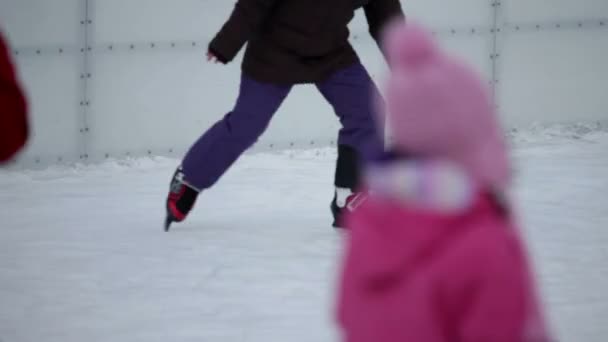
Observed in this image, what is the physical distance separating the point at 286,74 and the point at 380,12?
406 mm

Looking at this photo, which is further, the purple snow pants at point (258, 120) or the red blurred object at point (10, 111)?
the purple snow pants at point (258, 120)

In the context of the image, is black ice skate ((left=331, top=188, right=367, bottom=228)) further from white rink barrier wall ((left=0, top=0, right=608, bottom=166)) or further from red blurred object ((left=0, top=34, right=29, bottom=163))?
red blurred object ((left=0, top=34, right=29, bottom=163))

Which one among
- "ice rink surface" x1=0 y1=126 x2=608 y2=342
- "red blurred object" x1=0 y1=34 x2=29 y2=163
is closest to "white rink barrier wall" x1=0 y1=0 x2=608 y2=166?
"ice rink surface" x1=0 y1=126 x2=608 y2=342

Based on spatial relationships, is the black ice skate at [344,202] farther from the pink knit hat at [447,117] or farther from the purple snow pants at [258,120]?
the pink knit hat at [447,117]

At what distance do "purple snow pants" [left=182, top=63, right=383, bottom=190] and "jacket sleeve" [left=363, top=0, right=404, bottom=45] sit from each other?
0.52ft

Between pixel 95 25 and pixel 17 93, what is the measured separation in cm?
386

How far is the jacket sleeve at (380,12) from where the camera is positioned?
4.17m

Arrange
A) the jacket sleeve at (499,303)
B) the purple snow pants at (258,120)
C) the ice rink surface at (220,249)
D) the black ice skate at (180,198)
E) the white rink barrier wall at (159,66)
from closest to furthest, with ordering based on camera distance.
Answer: the jacket sleeve at (499,303) → the ice rink surface at (220,249) → the purple snow pants at (258,120) → the black ice skate at (180,198) → the white rink barrier wall at (159,66)

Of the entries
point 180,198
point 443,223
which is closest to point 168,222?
point 180,198

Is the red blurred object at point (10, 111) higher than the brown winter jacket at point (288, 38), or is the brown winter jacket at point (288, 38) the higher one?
the red blurred object at point (10, 111)

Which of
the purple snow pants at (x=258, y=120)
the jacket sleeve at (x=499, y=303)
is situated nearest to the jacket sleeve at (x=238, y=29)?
the purple snow pants at (x=258, y=120)

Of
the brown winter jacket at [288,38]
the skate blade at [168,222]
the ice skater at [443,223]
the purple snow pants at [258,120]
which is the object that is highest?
the ice skater at [443,223]

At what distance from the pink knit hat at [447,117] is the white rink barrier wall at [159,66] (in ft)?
14.9

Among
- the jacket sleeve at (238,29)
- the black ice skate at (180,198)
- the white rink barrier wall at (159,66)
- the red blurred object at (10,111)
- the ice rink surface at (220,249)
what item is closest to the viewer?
the red blurred object at (10,111)
